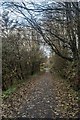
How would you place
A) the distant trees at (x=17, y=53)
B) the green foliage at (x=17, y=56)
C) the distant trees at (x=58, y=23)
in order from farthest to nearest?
1. the green foliage at (x=17, y=56)
2. the distant trees at (x=17, y=53)
3. the distant trees at (x=58, y=23)

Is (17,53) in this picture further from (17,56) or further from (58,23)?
(58,23)

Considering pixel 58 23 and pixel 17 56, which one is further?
pixel 17 56

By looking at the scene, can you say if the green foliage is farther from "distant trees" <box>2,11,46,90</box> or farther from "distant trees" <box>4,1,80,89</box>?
"distant trees" <box>4,1,80,89</box>

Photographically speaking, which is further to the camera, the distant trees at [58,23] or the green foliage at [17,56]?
the green foliage at [17,56]

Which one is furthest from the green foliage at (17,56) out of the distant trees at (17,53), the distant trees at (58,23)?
the distant trees at (58,23)

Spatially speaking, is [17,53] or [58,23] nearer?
[58,23]

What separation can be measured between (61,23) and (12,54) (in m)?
1.34

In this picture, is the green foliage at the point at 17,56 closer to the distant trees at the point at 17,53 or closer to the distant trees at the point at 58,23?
the distant trees at the point at 17,53

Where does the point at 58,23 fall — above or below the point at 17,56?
above

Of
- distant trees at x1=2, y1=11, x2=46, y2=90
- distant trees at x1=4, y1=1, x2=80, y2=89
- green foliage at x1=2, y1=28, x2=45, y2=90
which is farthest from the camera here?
green foliage at x1=2, y1=28, x2=45, y2=90

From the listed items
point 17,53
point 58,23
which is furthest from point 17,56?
point 58,23

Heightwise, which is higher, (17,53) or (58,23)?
(58,23)

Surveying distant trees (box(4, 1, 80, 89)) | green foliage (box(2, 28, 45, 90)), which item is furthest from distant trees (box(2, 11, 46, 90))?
distant trees (box(4, 1, 80, 89))

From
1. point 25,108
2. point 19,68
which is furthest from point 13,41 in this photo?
point 25,108
